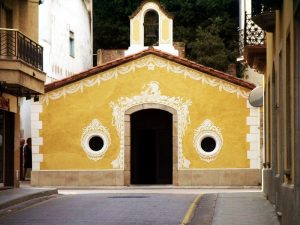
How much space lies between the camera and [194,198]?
21.7 metres

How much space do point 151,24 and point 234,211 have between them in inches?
850

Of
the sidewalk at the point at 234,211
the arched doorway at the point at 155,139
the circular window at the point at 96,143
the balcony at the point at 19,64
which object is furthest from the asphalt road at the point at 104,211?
the arched doorway at the point at 155,139

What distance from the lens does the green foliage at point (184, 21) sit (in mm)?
51281

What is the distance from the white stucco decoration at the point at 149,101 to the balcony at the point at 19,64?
20.0 feet

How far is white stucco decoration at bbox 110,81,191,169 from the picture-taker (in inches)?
1212

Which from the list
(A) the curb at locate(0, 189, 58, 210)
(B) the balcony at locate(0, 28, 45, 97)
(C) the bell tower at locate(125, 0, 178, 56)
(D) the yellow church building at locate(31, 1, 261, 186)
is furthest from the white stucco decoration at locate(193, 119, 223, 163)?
(A) the curb at locate(0, 189, 58, 210)

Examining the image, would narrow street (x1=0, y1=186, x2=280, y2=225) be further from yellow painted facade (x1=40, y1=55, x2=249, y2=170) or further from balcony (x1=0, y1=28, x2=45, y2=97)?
yellow painted facade (x1=40, y1=55, x2=249, y2=170)

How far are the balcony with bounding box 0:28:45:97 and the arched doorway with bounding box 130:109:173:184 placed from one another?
8336 millimetres

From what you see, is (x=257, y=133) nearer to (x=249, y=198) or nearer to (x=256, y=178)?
(x=256, y=178)

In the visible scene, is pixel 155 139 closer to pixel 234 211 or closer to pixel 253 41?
pixel 253 41

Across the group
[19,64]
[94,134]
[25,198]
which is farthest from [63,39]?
[25,198]

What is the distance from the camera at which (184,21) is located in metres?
53.2

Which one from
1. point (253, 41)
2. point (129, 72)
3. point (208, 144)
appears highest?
point (253, 41)

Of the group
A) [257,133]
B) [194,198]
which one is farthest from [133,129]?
[194,198]
